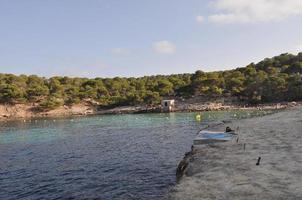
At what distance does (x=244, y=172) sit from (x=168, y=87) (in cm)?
10792

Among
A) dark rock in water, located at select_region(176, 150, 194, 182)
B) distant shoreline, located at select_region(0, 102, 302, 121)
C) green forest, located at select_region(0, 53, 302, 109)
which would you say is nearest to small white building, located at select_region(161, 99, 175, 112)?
distant shoreline, located at select_region(0, 102, 302, 121)

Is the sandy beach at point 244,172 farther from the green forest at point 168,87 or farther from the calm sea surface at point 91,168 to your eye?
the green forest at point 168,87

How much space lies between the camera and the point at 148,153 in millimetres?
34188

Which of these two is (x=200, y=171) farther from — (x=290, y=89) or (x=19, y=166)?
(x=290, y=89)

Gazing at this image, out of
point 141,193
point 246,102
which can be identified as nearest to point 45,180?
point 141,193

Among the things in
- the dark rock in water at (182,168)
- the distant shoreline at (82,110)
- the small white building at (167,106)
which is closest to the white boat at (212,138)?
the dark rock in water at (182,168)

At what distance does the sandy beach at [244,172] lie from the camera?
521 inches

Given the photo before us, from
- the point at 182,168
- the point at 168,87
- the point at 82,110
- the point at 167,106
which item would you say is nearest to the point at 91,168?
the point at 182,168

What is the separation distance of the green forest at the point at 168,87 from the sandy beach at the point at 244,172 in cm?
8575

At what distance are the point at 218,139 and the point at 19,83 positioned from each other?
112524 mm

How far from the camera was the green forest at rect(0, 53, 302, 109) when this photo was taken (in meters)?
107

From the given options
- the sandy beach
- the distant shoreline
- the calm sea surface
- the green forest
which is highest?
the green forest

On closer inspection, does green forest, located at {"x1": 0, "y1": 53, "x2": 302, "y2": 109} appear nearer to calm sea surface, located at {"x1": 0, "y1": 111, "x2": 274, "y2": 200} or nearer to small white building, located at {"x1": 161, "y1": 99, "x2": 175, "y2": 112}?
small white building, located at {"x1": 161, "y1": 99, "x2": 175, "y2": 112}

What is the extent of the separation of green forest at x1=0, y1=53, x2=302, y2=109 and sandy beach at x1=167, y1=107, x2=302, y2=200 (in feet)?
281
